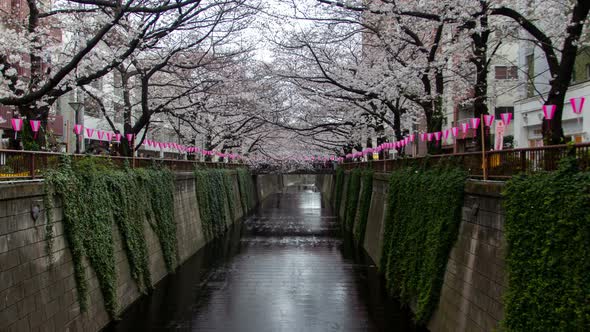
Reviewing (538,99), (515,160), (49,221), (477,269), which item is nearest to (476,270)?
(477,269)

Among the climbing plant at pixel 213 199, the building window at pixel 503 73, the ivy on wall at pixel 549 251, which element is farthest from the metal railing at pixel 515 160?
the building window at pixel 503 73

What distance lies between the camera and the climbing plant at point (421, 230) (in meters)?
11.7

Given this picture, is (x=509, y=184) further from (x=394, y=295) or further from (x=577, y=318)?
(x=394, y=295)

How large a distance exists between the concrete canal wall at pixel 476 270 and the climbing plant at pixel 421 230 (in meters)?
0.24

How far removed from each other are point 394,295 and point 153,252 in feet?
29.2

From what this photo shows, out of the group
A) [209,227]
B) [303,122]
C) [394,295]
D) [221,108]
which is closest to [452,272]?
[394,295]

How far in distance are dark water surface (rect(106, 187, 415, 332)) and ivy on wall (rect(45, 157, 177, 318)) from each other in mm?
1438

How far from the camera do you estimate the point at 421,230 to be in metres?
13.4

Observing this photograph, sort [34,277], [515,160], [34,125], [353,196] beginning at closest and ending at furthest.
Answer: [515,160], [34,277], [34,125], [353,196]

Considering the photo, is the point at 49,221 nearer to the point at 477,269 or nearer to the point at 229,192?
the point at 477,269

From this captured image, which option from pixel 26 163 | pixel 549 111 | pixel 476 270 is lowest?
pixel 476 270

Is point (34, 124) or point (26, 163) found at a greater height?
point (34, 124)

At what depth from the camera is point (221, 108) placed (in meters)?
33.6

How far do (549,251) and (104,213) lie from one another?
10756mm
